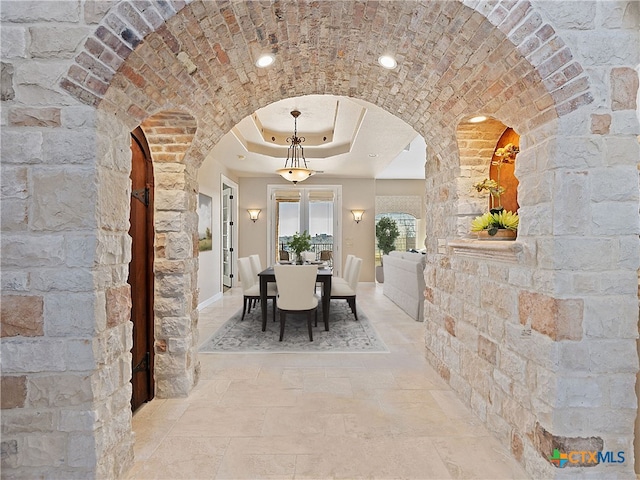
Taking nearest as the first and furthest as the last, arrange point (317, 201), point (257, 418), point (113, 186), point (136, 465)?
point (113, 186)
point (136, 465)
point (257, 418)
point (317, 201)

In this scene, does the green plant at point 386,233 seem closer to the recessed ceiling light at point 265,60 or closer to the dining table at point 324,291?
the dining table at point 324,291

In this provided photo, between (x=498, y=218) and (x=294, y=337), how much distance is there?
2.78 meters

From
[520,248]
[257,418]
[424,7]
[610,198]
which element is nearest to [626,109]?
[610,198]

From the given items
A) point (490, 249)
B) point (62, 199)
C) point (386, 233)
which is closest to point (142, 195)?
point (62, 199)

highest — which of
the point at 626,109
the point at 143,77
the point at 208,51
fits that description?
the point at 208,51

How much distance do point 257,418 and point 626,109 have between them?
2652 mm

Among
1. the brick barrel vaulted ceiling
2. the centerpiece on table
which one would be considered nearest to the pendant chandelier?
the brick barrel vaulted ceiling

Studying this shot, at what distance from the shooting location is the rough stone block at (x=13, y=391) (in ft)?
4.96

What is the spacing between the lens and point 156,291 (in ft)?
8.20

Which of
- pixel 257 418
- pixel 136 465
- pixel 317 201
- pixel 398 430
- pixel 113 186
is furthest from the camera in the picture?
pixel 317 201

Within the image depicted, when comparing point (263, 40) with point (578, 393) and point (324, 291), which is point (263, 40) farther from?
point (324, 291)

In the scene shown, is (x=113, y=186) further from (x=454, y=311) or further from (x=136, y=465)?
(x=454, y=311)

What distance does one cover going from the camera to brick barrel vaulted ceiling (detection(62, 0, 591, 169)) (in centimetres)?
153

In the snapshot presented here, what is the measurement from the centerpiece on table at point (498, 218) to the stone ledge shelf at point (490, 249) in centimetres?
12
